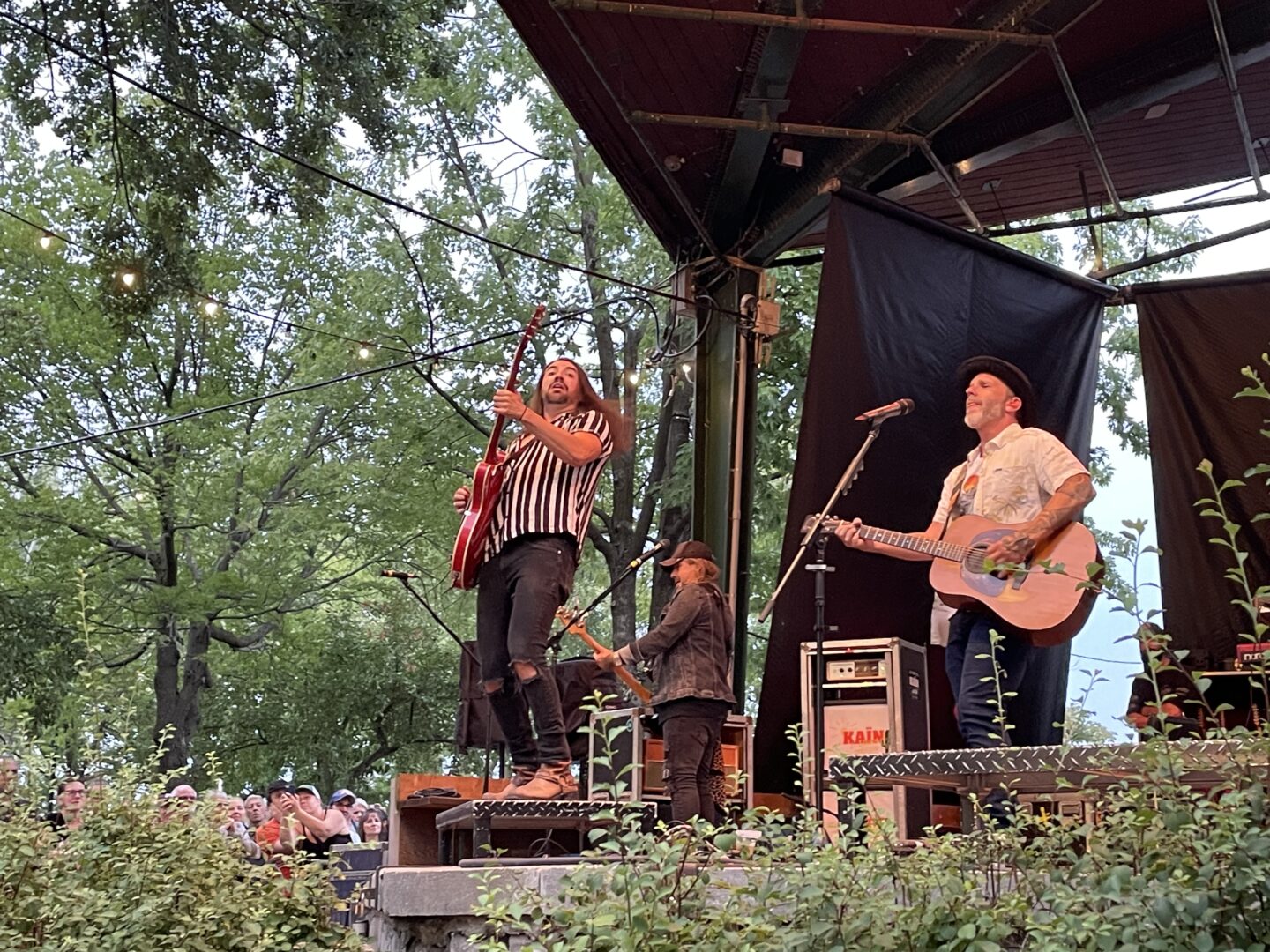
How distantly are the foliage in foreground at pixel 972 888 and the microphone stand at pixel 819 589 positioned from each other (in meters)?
1.74

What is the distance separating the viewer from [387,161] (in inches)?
714

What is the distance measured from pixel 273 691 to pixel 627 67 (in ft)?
50.3

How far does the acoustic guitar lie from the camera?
485cm

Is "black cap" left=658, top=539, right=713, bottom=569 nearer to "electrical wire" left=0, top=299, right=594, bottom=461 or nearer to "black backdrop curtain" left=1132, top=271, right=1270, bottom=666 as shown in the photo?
"electrical wire" left=0, top=299, right=594, bottom=461

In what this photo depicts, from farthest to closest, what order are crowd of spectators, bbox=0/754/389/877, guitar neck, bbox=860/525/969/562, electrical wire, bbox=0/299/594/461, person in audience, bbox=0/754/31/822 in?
electrical wire, bbox=0/299/594/461 → guitar neck, bbox=860/525/969/562 → crowd of spectators, bbox=0/754/389/877 → person in audience, bbox=0/754/31/822

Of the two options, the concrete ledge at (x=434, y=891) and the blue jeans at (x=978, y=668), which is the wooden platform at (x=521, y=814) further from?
the blue jeans at (x=978, y=668)

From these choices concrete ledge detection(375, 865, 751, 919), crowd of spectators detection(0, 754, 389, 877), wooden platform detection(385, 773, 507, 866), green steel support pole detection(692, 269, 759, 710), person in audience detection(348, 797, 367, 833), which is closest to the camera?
concrete ledge detection(375, 865, 751, 919)

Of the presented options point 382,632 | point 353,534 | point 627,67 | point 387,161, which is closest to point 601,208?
point 387,161

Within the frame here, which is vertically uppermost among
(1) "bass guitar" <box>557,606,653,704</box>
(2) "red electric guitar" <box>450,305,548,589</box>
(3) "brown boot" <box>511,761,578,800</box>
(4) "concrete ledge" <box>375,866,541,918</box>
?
(2) "red electric guitar" <box>450,305,548,589</box>

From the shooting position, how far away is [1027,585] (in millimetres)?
4953

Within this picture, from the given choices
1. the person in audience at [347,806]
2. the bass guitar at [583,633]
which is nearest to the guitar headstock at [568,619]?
the bass guitar at [583,633]

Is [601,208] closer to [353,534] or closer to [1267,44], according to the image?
[353,534]

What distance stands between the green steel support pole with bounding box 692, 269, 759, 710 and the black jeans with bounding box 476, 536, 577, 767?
294cm

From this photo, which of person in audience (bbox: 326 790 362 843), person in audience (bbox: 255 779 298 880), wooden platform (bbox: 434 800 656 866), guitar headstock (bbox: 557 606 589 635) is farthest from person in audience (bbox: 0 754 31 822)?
person in audience (bbox: 326 790 362 843)
